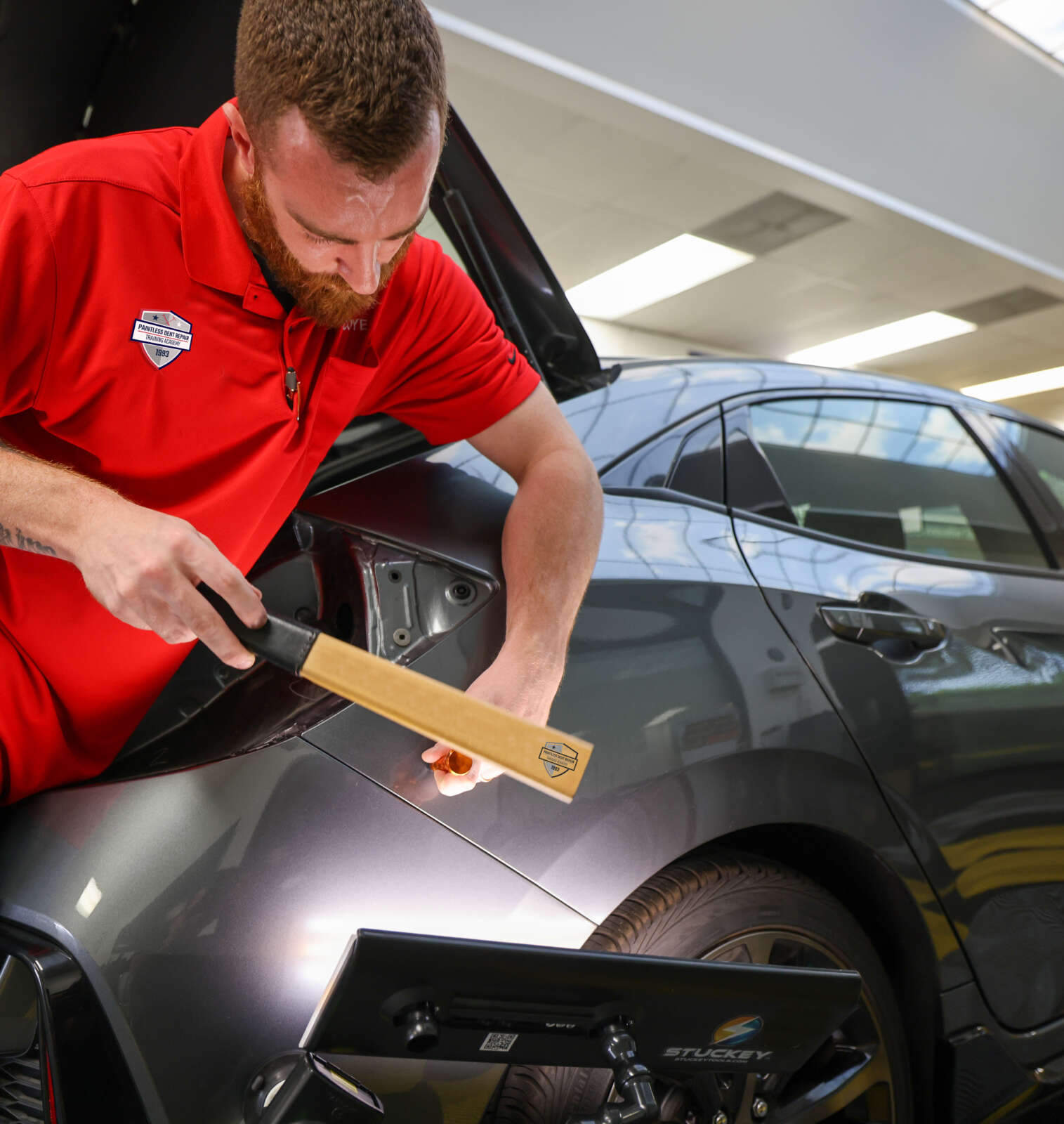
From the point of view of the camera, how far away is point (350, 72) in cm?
93

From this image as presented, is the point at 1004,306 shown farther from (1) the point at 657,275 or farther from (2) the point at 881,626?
(2) the point at 881,626

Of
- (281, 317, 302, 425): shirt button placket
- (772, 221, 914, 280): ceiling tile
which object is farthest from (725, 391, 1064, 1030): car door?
(772, 221, 914, 280): ceiling tile

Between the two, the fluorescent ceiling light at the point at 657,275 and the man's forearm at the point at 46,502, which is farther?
the fluorescent ceiling light at the point at 657,275

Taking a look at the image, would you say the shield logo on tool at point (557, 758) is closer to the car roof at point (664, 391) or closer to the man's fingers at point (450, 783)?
the man's fingers at point (450, 783)

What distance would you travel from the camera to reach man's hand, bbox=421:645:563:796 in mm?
974

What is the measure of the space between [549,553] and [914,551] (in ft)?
2.91

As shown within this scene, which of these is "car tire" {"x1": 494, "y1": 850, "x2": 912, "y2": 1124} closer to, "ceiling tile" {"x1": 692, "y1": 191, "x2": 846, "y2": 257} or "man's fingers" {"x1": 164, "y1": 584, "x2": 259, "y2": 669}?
"man's fingers" {"x1": 164, "y1": 584, "x2": 259, "y2": 669}

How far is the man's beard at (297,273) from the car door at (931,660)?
62 centimetres

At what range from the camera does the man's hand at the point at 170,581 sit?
79 centimetres

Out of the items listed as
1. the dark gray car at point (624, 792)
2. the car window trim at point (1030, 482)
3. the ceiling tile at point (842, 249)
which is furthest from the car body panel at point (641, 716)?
the ceiling tile at point (842, 249)

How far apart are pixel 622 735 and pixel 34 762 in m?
0.63

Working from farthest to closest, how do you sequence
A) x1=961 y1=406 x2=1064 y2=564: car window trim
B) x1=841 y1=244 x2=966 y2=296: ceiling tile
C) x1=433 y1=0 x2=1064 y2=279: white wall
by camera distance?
x1=841 y1=244 x2=966 y2=296: ceiling tile
x1=433 y1=0 x2=1064 y2=279: white wall
x1=961 y1=406 x2=1064 y2=564: car window trim

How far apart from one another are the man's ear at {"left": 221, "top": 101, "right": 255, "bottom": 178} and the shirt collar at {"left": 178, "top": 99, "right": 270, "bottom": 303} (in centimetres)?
1

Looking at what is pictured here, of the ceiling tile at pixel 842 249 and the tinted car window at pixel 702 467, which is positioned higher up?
the ceiling tile at pixel 842 249
